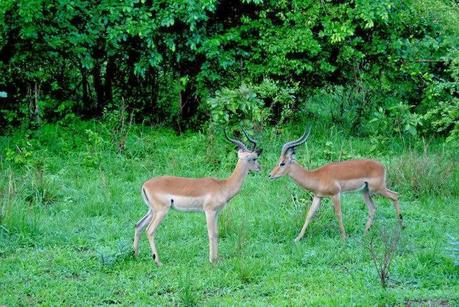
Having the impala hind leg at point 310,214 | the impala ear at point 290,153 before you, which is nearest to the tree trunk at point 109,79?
the impala ear at point 290,153

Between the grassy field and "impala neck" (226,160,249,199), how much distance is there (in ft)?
1.47

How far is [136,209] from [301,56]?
4571 mm

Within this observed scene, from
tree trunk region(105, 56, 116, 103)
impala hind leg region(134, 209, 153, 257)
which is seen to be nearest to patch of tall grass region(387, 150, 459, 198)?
impala hind leg region(134, 209, 153, 257)

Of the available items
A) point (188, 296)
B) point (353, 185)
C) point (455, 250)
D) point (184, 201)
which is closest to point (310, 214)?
point (353, 185)

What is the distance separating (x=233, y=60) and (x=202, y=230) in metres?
4.55

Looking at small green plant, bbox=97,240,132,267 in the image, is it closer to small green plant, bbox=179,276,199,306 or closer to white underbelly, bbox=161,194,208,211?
white underbelly, bbox=161,194,208,211

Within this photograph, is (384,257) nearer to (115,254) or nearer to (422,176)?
(115,254)

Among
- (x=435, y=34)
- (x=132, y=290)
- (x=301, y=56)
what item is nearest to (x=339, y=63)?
(x=301, y=56)

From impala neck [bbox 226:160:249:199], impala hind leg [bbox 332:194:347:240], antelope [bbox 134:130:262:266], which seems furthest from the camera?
Answer: impala hind leg [bbox 332:194:347:240]

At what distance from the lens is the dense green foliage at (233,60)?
12008 mm

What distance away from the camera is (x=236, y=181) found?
7992mm

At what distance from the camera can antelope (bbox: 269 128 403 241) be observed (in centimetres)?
864

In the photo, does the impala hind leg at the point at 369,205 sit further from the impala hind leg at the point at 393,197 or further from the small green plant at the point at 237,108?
the small green plant at the point at 237,108

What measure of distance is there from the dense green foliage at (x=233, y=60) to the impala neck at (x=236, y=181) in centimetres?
362
